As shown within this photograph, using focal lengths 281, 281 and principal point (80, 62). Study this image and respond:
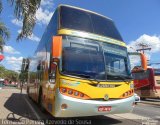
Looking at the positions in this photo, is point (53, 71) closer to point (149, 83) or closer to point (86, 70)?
point (86, 70)

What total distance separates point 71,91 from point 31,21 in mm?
4501

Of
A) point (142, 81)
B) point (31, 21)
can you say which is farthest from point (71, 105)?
point (142, 81)

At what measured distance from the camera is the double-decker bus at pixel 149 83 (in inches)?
997

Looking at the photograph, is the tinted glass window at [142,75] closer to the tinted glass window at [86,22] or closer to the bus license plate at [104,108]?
the tinted glass window at [86,22]

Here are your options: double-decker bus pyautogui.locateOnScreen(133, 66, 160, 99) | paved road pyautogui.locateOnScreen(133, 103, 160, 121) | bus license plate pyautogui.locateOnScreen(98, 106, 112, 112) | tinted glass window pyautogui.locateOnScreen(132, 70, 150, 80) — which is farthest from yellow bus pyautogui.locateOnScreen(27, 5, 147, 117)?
tinted glass window pyautogui.locateOnScreen(132, 70, 150, 80)

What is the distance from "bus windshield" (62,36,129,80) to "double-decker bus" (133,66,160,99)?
55.5ft

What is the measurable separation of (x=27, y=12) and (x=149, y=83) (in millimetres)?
17229

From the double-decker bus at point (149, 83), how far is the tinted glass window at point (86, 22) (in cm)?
1614

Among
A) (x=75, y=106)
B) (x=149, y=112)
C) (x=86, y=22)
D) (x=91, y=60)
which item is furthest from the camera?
(x=149, y=112)

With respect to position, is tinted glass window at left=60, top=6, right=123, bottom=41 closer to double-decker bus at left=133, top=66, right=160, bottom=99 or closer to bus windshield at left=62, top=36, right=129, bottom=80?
bus windshield at left=62, top=36, right=129, bottom=80

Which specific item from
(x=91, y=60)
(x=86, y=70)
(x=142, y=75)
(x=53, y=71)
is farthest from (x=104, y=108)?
(x=142, y=75)

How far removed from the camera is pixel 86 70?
27.6ft

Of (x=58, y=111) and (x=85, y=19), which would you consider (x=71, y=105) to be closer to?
(x=58, y=111)

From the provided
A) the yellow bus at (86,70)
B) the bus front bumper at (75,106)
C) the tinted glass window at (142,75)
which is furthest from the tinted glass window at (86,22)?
the tinted glass window at (142,75)
